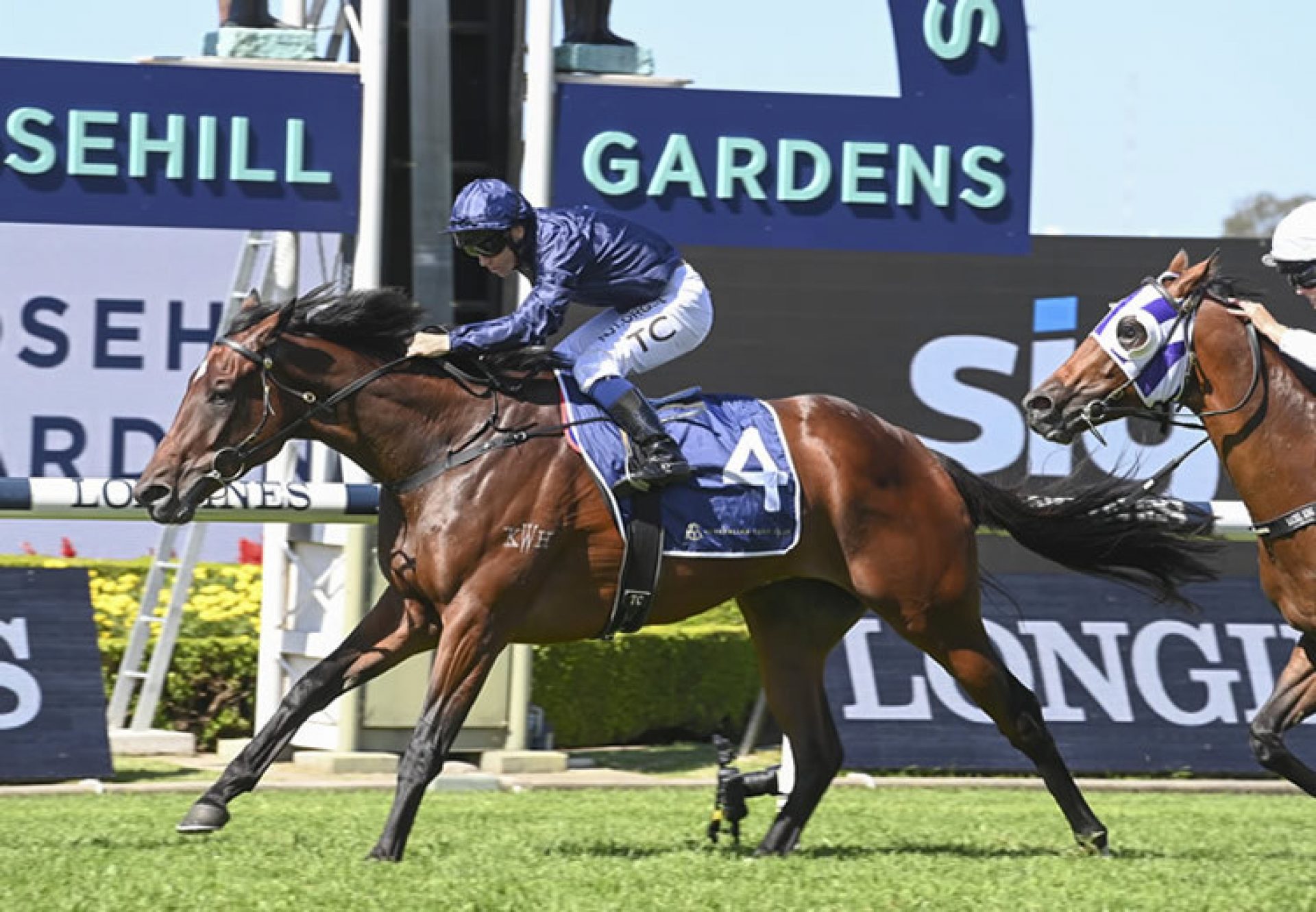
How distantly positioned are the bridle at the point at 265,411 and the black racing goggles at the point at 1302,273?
102 inches

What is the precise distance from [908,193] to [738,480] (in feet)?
13.4

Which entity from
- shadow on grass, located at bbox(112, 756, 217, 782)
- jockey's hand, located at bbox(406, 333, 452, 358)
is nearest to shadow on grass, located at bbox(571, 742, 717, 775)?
shadow on grass, located at bbox(112, 756, 217, 782)

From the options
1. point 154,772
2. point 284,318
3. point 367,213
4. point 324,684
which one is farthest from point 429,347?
point 154,772

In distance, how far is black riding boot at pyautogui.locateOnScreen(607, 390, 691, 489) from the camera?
6.31 meters

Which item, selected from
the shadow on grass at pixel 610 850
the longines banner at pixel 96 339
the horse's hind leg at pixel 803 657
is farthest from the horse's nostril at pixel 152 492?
the longines banner at pixel 96 339

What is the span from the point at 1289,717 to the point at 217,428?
10.7 ft

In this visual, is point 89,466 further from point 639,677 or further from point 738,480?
point 738,480

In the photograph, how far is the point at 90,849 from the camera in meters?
6.27

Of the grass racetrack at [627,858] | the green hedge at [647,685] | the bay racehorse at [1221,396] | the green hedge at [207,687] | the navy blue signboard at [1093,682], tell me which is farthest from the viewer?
the green hedge at [647,685]

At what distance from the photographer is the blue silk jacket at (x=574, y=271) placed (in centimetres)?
627

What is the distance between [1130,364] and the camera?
6.21m

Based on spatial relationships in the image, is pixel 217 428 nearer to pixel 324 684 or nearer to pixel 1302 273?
pixel 324 684

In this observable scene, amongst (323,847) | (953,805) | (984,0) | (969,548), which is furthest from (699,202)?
(323,847)

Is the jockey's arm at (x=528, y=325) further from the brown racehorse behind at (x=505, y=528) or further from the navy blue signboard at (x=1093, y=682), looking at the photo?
the navy blue signboard at (x=1093, y=682)
